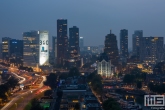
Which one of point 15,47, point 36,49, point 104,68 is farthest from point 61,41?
point 104,68

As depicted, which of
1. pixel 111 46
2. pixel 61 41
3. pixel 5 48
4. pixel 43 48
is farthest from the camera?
pixel 5 48

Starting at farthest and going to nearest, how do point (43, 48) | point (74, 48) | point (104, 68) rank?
point (74, 48) < point (43, 48) < point (104, 68)

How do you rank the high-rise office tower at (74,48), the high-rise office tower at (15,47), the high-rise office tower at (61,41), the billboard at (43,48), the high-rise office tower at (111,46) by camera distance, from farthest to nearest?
the high-rise office tower at (15,47)
the high-rise office tower at (61,41)
the high-rise office tower at (74,48)
the high-rise office tower at (111,46)
the billboard at (43,48)

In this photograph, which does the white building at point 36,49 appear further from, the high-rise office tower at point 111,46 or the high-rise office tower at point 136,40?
the high-rise office tower at point 136,40

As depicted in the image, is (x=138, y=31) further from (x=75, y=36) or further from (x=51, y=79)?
(x=51, y=79)

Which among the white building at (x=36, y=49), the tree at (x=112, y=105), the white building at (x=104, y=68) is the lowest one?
the tree at (x=112, y=105)

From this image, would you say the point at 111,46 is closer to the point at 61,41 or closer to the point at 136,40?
the point at 61,41

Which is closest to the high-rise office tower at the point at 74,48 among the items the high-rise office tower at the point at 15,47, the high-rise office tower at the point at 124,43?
the high-rise office tower at the point at 124,43

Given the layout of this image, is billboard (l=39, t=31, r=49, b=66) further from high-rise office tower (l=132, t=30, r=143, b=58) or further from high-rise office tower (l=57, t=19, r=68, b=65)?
high-rise office tower (l=132, t=30, r=143, b=58)
